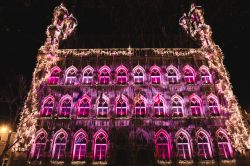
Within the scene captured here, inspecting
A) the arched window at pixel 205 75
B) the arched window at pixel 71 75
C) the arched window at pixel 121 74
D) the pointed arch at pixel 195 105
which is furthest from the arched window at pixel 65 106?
the arched window at pixel 205 75

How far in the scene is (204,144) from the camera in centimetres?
1988

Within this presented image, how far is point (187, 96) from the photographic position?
70.9ft

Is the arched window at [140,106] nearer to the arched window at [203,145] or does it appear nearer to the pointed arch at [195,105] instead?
the pointed arch at [195,105]

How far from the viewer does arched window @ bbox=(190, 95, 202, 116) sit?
69.4ft

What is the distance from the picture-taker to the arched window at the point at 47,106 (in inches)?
833

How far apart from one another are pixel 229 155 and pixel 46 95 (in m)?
14.6

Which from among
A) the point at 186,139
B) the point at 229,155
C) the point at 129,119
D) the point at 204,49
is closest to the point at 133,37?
the point at 204,49

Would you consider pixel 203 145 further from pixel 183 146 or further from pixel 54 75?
pixel 54 75

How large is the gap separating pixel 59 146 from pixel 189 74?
39.4ft

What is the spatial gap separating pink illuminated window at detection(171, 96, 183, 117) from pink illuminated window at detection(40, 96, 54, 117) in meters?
9.51

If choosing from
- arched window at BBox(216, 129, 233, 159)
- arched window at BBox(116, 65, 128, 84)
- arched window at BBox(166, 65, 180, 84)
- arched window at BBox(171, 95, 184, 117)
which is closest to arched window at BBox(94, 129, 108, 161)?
arched window at BBox(116, 65, 128, 84)

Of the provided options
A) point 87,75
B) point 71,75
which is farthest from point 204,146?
point 71,75

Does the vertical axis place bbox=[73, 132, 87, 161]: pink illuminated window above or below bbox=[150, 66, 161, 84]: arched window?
below

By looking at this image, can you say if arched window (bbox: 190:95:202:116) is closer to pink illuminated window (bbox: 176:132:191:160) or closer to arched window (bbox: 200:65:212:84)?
arched window (bbox: 200:65:212:84)
